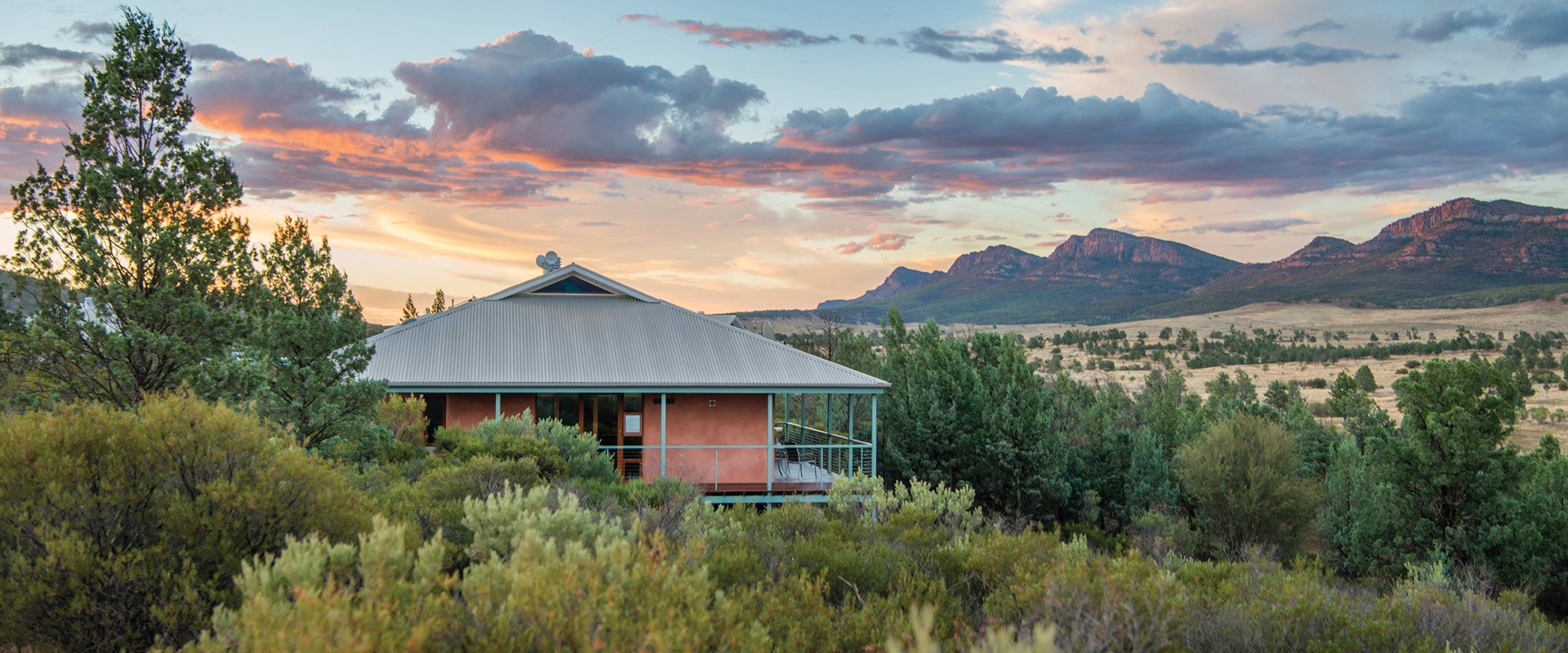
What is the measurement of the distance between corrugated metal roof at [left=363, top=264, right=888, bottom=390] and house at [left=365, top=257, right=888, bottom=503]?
0.11ft

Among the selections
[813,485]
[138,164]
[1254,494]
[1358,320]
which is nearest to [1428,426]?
[1254,494]

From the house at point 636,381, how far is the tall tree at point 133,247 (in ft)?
18.4

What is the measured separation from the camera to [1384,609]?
6801 millimetres

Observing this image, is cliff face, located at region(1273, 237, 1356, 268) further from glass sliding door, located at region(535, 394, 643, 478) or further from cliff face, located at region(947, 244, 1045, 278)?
glass sliding door, located at region(535, 394, 643, 478)

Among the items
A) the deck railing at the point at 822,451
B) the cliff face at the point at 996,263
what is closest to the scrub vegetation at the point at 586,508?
the deck railing at the point at 822,451

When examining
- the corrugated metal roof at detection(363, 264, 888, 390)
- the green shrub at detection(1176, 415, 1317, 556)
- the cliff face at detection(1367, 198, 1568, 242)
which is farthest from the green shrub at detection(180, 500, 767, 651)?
the cliff face at detection(1367, 198, 1568, 242)

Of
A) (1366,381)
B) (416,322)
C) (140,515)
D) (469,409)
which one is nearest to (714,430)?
(469,409)

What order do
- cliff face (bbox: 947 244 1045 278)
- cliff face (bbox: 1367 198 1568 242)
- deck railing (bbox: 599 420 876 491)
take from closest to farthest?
deck railing (bbox: 599 420 876 491)
cliff face (bbox: 1367 198 1568 242)
cliff face (bbox: 947 244 1045 278)

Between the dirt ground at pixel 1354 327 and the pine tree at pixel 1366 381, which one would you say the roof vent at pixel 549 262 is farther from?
the pine tree at pixel 1366 381

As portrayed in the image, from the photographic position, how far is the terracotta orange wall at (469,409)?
18.6 meters

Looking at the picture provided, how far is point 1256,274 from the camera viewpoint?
12925 centimetres

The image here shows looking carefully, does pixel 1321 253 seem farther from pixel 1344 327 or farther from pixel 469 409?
pixel 469 409

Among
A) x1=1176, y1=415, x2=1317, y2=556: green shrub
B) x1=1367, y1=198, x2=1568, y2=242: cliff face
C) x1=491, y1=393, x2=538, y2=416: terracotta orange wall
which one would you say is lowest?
x1=1176, y1=415, x2=1317, y2=556: green shrub

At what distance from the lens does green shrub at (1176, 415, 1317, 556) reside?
65.8ft
